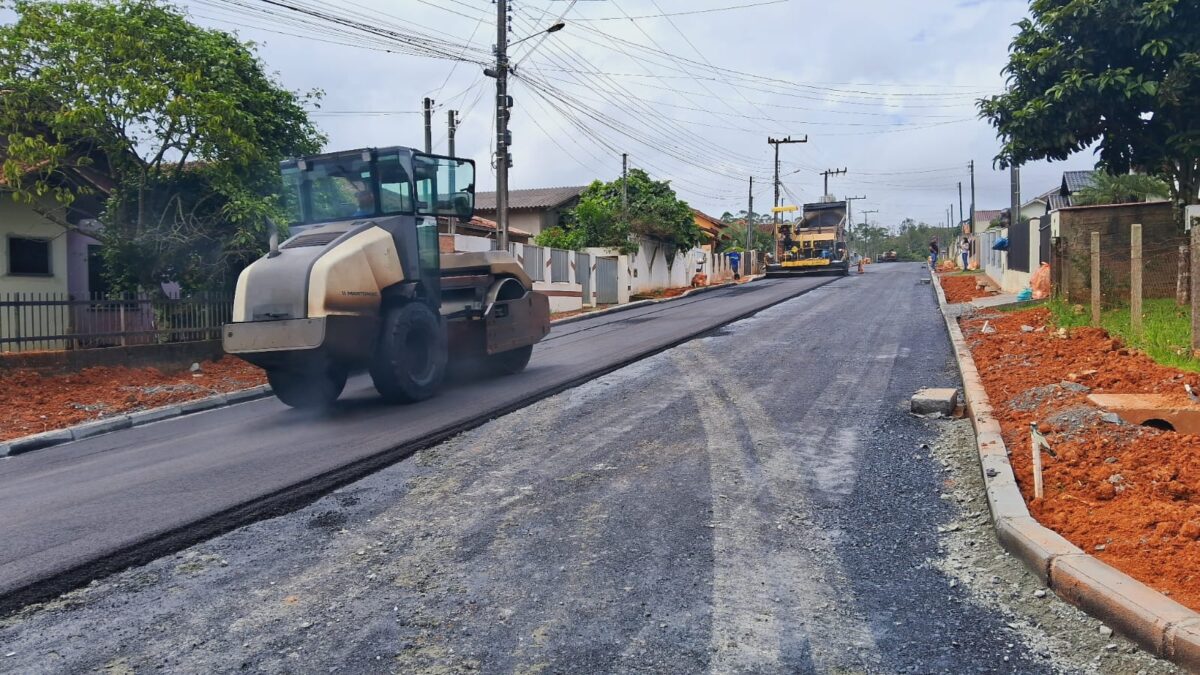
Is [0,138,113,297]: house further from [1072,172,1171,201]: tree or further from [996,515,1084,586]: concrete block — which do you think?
[1072,172,1171,201]: tree

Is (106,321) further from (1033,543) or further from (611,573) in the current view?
(1033,543)

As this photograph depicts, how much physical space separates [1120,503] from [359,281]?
23.8 feet

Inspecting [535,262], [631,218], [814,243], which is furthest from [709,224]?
[535,262]

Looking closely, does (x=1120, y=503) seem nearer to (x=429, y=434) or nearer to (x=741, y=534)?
(x=741, y=534)

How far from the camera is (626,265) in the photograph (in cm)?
3231

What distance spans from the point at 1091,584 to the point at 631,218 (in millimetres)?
30877

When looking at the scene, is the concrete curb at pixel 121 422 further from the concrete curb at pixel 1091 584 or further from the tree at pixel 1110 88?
the tree at pixel 1110 88

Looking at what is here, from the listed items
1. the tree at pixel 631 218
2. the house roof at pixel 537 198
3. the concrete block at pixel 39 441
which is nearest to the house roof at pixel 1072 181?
the tree at pixel 631 218

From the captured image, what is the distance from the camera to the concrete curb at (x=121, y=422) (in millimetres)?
9633

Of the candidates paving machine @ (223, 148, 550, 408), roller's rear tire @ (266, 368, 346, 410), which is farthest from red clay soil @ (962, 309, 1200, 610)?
roller's rear tire @ (266, 368, 346, 410)

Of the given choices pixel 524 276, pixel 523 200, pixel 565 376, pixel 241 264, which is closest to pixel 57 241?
pixel 241 264

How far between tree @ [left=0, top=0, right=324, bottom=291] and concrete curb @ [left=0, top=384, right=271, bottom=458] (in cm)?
376

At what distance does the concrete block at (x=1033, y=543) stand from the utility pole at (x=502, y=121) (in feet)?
Answer: 57.9

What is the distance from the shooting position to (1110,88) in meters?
14.9
